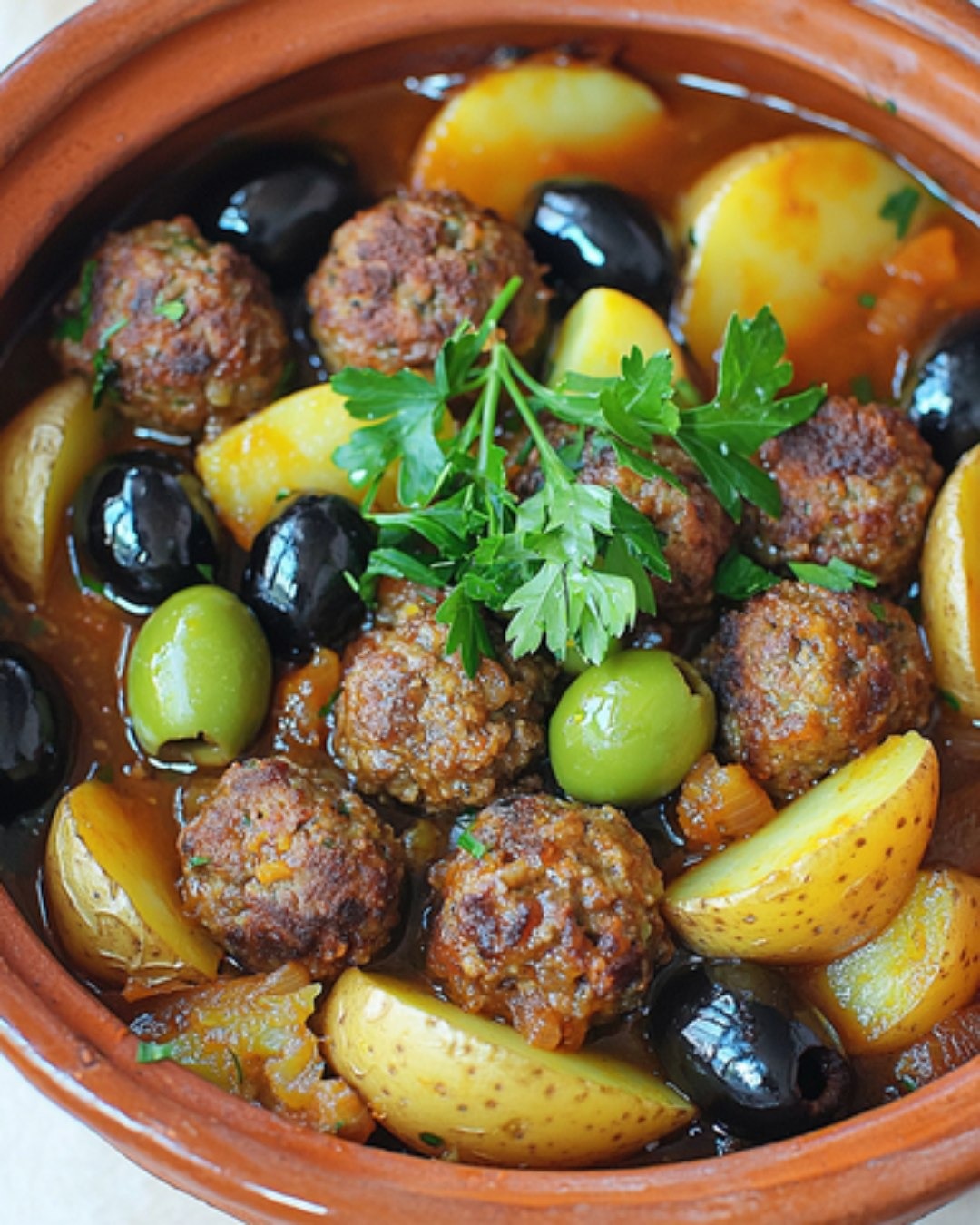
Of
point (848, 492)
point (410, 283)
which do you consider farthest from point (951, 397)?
point (410, 283)

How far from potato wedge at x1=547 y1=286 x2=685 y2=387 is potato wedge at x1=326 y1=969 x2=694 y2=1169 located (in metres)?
1.23

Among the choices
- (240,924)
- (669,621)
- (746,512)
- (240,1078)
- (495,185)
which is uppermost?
(495,185)

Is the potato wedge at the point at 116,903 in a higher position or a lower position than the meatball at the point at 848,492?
lower

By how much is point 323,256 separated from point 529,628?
3.50ft

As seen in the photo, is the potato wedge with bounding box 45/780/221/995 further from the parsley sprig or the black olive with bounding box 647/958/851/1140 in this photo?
the black olive with bounding box 647/958/851/1140

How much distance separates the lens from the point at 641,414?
8.47 ft

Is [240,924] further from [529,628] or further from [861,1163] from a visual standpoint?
[861,1163]

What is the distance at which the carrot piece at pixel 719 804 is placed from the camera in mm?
2590

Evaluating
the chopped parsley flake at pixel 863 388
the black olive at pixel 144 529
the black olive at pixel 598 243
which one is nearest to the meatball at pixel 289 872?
the black olive at pixel 144 529

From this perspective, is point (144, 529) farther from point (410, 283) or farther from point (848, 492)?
point (848, 492)

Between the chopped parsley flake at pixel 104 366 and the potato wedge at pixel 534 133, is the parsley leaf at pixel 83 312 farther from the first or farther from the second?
the potato wedge at pixel 534 133

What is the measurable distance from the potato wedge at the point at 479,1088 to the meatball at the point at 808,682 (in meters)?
0.61

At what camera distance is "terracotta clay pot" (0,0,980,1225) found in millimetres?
2154

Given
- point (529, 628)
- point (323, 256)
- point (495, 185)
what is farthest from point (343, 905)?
point (495, 185)
